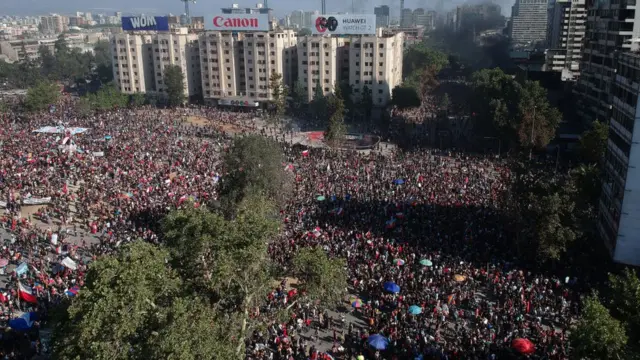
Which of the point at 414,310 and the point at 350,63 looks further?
the point at 350,63

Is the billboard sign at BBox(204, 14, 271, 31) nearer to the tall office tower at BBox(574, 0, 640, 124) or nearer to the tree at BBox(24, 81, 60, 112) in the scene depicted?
the tree at BBox(24, 81, 60, 112)

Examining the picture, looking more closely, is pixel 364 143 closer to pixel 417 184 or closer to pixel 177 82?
pixel 417 184

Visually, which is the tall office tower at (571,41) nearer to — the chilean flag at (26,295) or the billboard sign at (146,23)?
the billboard sign at (146,23)

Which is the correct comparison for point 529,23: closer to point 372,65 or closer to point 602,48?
point 372,65

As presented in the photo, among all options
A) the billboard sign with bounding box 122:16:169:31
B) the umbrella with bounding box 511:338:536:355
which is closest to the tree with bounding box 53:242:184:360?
the umbrella with bounding box 511:338:536:355

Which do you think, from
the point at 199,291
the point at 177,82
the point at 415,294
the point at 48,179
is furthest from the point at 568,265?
the point at 177,82

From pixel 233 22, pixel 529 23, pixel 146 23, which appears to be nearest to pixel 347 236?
pixel 233 22
